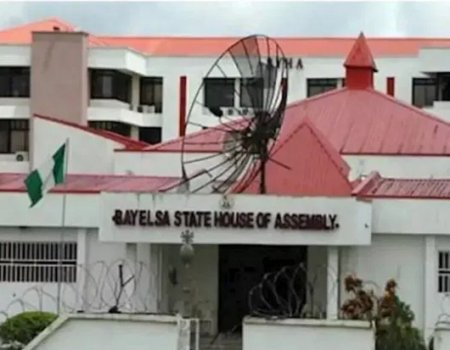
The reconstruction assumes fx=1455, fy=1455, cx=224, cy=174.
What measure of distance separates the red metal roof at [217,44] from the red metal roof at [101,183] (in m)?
21.2

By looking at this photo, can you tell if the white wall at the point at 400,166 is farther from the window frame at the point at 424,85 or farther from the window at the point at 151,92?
the window at the point at 151,92

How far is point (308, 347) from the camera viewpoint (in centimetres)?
2480

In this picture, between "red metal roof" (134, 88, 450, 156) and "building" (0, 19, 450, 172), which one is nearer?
"red metal roof" (134, 88, 450, 156)

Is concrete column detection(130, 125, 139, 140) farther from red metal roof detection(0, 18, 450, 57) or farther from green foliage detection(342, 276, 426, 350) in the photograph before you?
green foliage detection(342, 276, 426, 350)

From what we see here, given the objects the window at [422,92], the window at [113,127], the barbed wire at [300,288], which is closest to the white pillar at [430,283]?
the barbed wire at [300,288]

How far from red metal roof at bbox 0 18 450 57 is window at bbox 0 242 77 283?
82.8 ft

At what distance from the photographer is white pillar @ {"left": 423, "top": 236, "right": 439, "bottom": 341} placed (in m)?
33.2

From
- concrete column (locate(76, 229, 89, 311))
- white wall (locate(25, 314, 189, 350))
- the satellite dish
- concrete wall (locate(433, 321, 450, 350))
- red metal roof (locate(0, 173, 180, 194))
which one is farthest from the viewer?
red metal roof (locate(0, 173, 180, 194))

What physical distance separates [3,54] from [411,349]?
3132cm

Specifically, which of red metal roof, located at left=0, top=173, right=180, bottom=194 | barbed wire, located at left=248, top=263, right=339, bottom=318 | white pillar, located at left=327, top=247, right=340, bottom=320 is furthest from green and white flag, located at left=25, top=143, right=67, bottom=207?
white pillar, located at left=327, top=247, right=340, bottom=320

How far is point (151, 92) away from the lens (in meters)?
61.9

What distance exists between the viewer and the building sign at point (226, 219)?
3266 cm

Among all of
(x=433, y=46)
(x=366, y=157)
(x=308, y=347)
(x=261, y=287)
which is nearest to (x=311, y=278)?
(x=261, y=287)

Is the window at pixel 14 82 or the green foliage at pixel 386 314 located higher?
the window at pixel 14 82
